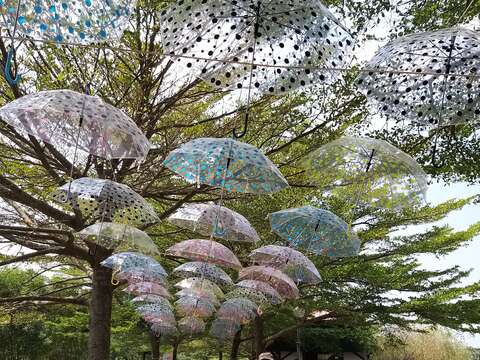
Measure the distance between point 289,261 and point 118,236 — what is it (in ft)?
8.96

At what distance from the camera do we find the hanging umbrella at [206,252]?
277 inches

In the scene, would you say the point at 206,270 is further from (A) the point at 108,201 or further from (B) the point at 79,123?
(B) the point at 79,123

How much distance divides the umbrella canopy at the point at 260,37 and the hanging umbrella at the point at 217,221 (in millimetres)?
3021

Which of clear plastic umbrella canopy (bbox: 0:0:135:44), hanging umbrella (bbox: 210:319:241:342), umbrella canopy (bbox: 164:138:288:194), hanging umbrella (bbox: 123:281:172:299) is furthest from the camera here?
hanging umbrella (bbox: 210:319:241:342)

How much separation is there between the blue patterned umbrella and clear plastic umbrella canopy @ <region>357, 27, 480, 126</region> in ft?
9.34

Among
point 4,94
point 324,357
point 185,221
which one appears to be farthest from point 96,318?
point 324,357

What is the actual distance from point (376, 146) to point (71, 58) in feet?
13.3

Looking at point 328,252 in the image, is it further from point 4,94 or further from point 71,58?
point 4,94

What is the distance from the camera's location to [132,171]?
740cm

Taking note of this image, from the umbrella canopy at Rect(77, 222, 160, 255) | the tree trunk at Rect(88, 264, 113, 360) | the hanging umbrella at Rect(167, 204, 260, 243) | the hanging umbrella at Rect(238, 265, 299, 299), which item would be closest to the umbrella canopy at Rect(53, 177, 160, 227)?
the umbrella canopy at Rect(77, 222, 160, 255)

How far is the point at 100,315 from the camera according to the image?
7344 mm

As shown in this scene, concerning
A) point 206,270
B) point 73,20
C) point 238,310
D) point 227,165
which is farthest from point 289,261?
point 73,20

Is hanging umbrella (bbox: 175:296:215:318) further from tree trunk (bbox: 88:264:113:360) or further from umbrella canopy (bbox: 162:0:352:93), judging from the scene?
umbrella canopy (bbox: 162:0:352:93)

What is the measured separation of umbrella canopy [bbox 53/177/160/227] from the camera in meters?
5.08
